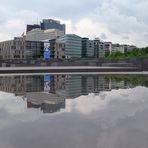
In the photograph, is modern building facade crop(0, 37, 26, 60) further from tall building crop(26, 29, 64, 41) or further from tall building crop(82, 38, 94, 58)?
tall building crop(82, 38, 94, 58)

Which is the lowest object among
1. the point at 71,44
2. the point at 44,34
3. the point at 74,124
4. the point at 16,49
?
the point at 74,124

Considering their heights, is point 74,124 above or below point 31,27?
below

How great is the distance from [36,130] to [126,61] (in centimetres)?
4946

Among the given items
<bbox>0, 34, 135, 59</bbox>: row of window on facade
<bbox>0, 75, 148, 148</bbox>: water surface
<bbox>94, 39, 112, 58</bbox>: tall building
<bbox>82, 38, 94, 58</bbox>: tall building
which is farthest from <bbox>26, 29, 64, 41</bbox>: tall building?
<bbox>0, 75, 148, 148</bbox>: water surface

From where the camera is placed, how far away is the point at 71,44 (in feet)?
507

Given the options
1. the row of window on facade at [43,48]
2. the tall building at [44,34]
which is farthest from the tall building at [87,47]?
the tall building at [44,34]

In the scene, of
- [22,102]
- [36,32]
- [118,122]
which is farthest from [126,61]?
[36,32]

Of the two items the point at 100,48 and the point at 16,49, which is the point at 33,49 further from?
the point at 100,48

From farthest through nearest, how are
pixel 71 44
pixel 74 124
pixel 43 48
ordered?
pixel 71 44 → pixel 43 48 → pixel 74 124

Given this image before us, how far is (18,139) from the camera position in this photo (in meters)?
7.13

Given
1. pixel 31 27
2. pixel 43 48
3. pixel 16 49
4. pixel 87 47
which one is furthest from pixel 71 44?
pixel 31 27

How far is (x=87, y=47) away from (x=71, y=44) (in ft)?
56.2

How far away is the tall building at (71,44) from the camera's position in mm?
152750

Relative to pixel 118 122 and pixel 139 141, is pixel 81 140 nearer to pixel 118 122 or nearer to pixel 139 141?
pixel 139 141
